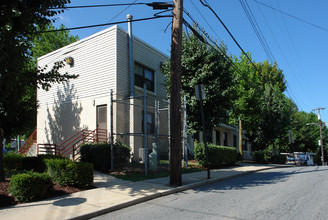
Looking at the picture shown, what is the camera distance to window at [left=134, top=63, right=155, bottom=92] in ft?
51.3

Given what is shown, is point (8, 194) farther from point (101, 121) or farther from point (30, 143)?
point (30, 143)

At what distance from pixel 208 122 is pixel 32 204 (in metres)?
10.5

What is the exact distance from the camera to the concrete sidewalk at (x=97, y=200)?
5.44 m

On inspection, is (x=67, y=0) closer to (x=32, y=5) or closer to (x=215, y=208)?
(x=32, y=5)

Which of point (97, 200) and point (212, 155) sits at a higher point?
point (212, 155)

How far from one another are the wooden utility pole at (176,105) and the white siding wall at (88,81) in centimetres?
600

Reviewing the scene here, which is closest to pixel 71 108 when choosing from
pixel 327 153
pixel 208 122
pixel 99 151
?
pixel 99 151

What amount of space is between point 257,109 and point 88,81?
43.4ft

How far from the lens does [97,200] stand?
21.5 ft

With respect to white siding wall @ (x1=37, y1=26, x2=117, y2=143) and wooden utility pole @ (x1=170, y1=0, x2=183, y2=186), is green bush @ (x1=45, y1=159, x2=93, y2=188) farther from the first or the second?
white siding wall @ (x1=37, y1=26, x2=117, y2=143)

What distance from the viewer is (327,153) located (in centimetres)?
5300

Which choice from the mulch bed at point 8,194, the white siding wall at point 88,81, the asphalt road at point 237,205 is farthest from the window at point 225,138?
the mulch bed at point 8,194

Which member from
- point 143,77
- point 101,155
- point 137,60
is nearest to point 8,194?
point 101,155

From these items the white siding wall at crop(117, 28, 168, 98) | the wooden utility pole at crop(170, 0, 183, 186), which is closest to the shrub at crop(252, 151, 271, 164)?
the white siding wall at crop(117, 28, 168, 98)
